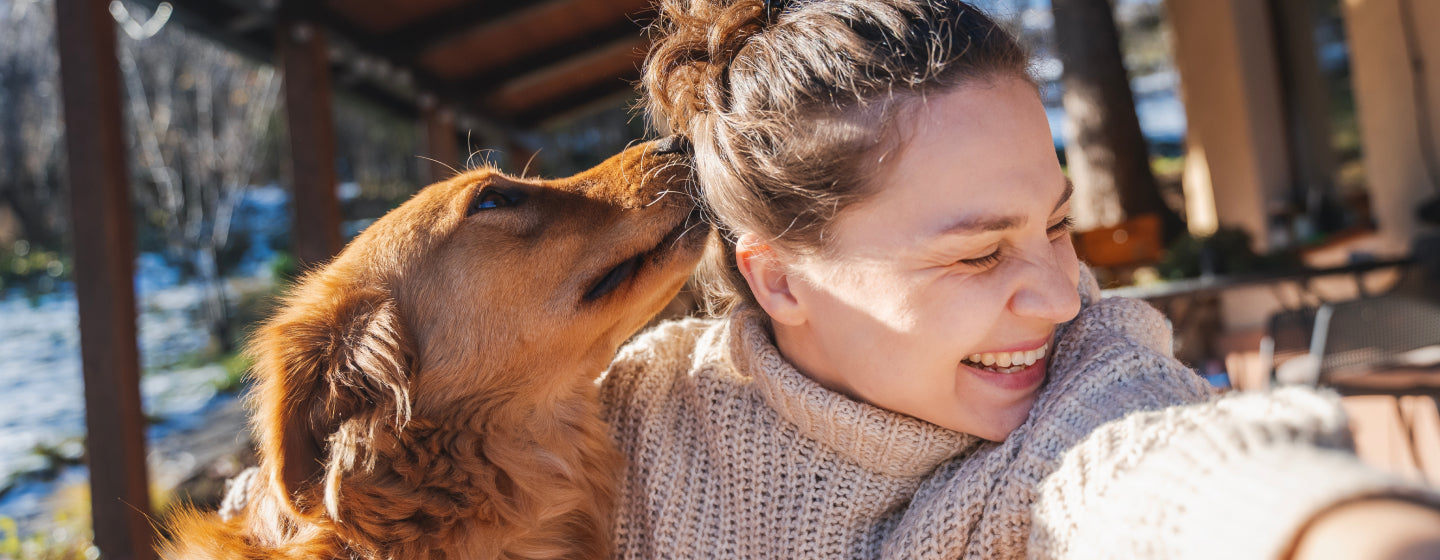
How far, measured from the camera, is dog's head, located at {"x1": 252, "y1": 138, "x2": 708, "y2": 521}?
1637mm

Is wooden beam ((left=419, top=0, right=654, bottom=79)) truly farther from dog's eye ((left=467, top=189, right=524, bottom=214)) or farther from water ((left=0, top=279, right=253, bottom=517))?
dog's eye ((left=467, top=189, right=524, bottom=214))

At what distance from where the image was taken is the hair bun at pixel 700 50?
140 cm

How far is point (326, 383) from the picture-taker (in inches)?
63.3

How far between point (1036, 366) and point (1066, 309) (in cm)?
14

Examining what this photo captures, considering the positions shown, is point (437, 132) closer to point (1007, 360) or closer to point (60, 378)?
point (1007, 360)

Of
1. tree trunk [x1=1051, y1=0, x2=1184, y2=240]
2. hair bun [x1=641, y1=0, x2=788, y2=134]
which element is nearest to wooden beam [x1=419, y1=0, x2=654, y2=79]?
tree trunk [x1=1051, y1=0, x2=1184, y2=240]

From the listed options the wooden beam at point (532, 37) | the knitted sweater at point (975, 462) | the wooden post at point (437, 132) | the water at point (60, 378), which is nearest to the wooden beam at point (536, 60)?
the wooden beam at point (532, 37)

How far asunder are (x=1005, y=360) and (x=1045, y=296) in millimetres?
125

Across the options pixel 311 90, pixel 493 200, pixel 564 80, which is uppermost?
pixel 311 90

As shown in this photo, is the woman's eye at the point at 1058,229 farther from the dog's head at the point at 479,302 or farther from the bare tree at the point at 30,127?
the bare tree at the point at 30,127

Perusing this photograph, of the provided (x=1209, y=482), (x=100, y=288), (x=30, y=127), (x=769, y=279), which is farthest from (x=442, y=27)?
(x=30, y=127)

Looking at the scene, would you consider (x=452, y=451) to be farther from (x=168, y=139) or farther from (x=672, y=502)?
(x=168, y=139)

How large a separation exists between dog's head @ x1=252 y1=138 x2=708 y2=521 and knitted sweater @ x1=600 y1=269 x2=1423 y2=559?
0.47 ft

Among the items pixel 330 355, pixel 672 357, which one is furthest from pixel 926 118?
pixel 330 355
